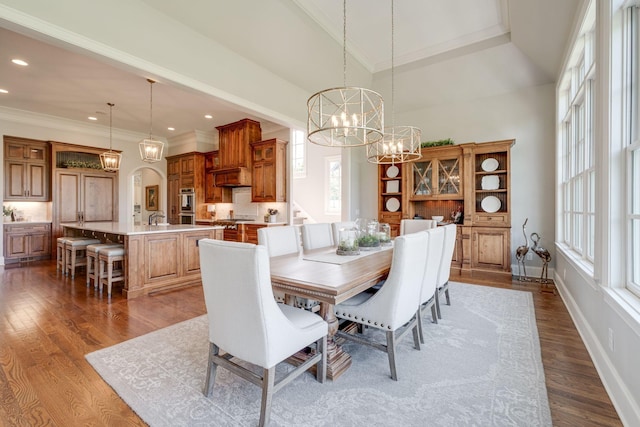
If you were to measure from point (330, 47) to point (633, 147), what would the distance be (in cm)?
372

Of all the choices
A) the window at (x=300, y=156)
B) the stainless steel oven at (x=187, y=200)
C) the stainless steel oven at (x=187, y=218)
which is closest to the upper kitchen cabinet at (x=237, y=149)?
the stainless steel oven at (x=187, y=200)

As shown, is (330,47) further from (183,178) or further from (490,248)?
(183,178)

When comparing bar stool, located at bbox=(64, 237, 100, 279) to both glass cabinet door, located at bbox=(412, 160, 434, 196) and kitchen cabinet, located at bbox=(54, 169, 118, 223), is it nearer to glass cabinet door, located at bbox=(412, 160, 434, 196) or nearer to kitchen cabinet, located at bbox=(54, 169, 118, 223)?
kitchen cabinet, located at bbox=(54, 169, 118, 223)

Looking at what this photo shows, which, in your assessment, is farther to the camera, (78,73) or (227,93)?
(78,73)

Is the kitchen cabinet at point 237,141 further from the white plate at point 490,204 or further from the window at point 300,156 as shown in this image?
the white plate at point 490,204

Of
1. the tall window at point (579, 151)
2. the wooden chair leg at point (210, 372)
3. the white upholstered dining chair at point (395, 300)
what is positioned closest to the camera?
the wooden chair leg at point (210, 372)

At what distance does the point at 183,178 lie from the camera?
7.75 metres

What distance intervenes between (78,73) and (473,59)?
19.2ft

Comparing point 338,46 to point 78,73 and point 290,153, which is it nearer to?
point 290,153

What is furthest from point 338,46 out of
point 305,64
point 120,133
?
point 120,133

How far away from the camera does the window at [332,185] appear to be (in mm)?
8406

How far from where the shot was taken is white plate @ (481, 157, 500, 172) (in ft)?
16.3

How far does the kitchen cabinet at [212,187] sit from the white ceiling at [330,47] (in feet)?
5.73

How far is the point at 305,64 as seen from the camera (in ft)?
→ 14.5
